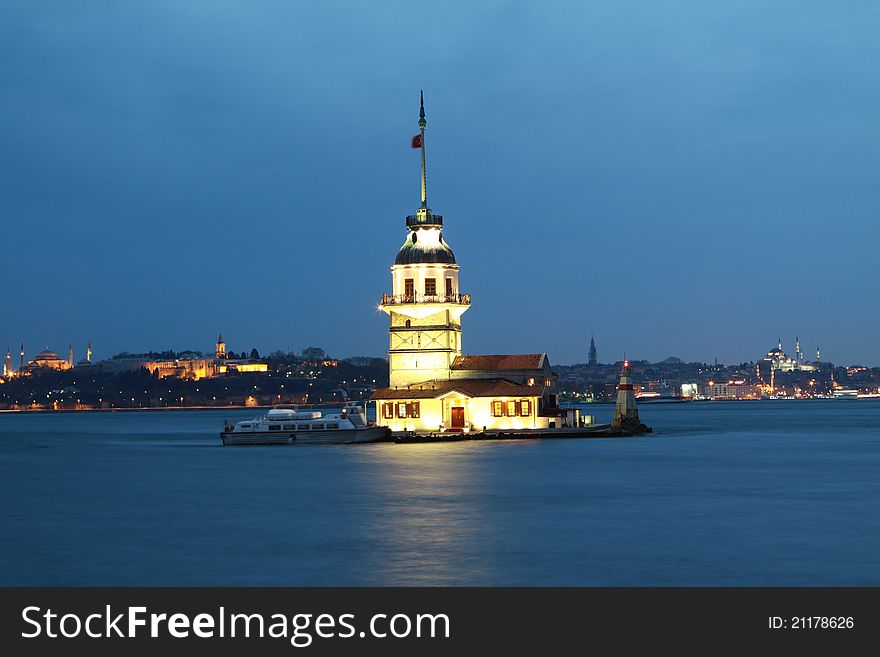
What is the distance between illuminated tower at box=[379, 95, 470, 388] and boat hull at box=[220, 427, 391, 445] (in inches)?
178

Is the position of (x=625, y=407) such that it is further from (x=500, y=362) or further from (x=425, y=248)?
(x=425, y=248)

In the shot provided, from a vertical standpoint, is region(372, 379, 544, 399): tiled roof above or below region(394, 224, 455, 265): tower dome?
below

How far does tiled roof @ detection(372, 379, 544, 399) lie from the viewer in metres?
79.8

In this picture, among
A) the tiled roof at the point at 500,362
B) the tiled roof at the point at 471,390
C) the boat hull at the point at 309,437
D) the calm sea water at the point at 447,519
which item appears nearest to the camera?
the calm sea water at the point at 447,519

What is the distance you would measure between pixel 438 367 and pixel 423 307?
4.08 metres

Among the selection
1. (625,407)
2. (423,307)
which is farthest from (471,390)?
(625,407)

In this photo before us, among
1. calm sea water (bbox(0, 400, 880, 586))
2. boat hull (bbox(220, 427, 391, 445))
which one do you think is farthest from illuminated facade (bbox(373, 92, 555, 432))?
calm sea water (bbox(0, 400, 880, 586))

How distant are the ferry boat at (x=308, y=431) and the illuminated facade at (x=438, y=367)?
2089 millimetres

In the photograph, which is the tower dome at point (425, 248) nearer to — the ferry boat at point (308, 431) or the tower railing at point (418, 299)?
the tower railing at point (418, 299)

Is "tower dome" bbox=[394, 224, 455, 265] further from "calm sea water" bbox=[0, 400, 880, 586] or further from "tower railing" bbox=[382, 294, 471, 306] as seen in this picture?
"calm sea water" bbox=[0, 400, 880, 586]

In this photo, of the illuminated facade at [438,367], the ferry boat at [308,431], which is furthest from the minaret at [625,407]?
the ferry boat at [308,431]

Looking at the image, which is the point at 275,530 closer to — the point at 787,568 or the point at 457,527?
the point at 457,527

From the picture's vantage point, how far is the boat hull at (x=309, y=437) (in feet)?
263
